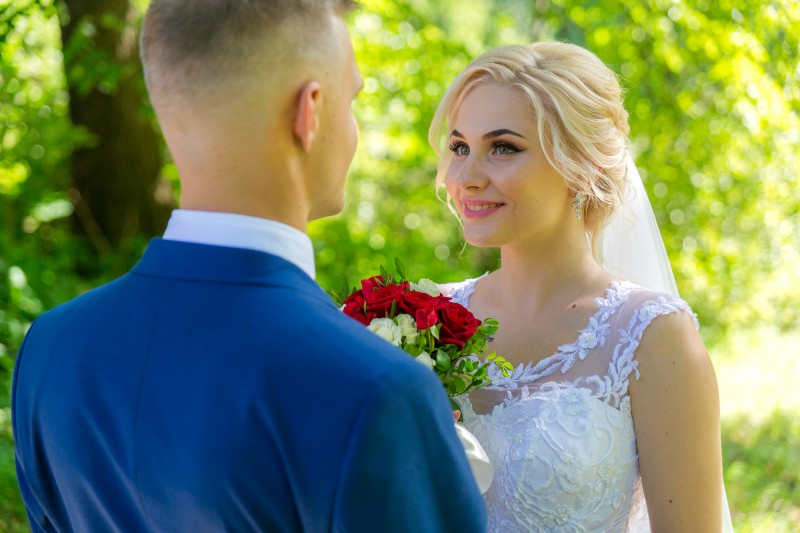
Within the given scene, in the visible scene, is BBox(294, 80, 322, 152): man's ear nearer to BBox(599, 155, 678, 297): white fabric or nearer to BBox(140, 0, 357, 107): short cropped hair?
BBox(140, 0, 357, 107): short cropped hair

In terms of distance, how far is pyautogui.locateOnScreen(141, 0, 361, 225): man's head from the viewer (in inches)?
54.9

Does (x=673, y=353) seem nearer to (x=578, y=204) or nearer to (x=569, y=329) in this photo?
(x=569, y=329)

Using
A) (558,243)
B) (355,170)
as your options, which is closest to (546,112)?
(558,243)

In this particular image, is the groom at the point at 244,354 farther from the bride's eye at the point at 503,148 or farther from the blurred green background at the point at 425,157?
the blurred green background at the point at 425,157

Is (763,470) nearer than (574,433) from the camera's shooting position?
No

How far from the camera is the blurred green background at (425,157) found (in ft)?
19.0

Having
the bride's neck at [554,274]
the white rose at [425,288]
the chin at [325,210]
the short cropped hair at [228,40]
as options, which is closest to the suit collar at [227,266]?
the chin at [325,210]

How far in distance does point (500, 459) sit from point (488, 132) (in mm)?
1122

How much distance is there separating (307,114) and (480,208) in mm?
1676

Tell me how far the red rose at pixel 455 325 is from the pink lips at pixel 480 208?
74cm

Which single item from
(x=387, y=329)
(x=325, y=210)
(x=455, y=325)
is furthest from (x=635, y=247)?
(x=325, y=210)

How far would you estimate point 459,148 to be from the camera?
10.4 ft

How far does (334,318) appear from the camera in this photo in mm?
1373

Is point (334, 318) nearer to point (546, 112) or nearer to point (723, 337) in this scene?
point (546, 112)
